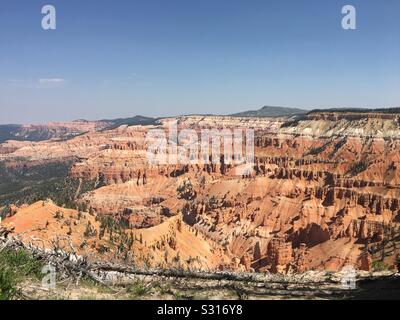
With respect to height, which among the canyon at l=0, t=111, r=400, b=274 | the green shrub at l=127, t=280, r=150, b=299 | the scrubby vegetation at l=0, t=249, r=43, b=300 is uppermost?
the scrubby vegetation at l=0, t=249, r=43, b=300

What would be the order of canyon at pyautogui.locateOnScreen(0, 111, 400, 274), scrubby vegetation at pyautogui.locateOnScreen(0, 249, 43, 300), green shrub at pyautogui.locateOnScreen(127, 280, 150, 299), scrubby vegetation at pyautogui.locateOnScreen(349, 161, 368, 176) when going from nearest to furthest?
1. scrubby vegetation at pyautogui.locateOnScreen(0, 249, 43, 300)
2. green shrub at pyautogui.locateOnScreen(127, 280, 150, 299)
3. canyon at pyautogui.locateOnScreen(0, 111, 400, 274)
4. scrubby vegetation at pyautogui.locateOnScreen(349, 161, 368, 176)

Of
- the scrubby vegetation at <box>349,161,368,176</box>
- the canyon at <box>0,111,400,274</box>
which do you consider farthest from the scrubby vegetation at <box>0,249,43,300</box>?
the scrubby vegetation at <box>349,161,368,176</box>

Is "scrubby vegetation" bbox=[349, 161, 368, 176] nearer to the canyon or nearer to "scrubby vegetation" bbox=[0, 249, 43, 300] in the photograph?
the canyon

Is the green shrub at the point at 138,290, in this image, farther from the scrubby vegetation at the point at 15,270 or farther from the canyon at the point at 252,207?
the canyon at the point at 252,207

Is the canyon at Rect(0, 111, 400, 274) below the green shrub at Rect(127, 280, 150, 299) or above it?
below

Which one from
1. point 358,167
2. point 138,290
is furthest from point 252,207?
point 138,290

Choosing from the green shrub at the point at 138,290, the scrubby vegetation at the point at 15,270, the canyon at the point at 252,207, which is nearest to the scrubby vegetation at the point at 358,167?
the canyon at the point at 252,207

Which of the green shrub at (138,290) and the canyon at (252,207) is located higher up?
the green shrub at (138,290)

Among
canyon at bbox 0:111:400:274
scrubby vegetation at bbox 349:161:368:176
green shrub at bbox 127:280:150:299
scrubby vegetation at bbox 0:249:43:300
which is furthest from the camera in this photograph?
scrubby vegetation at bbox 349:161:368:176

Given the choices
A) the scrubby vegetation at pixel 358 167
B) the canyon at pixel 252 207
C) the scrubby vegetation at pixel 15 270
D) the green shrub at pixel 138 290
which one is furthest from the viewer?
the scrubby vegetation at pixel 358 167
